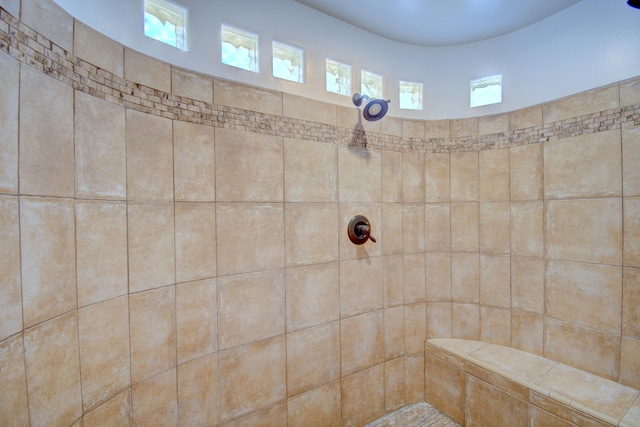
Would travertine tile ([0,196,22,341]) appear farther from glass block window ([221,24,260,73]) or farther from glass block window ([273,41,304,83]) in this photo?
glass block window ([273,41,304,83])

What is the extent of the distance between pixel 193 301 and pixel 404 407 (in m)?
1.83

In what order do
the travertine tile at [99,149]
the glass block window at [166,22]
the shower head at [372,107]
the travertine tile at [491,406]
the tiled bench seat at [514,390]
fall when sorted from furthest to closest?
the shower head at [372,107], the travertine tile at [491,406], the tiled bench seat at [514,390], the glass block window at [166,22], the travertine tile at [99,149]

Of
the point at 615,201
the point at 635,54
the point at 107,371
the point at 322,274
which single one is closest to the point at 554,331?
the point at 615,201

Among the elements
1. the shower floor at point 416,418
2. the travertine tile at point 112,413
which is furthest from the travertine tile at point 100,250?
the shower floor at point 416,418

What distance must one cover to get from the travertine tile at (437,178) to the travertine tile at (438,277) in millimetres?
460

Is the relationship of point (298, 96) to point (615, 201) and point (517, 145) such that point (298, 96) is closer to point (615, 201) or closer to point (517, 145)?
point (517, 145)

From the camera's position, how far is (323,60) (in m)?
1.91

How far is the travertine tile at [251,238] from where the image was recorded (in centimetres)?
156

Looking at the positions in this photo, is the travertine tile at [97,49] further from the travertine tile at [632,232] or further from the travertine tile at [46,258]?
the travertine tile at [632,232]

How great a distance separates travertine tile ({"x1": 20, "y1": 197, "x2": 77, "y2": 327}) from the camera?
35.2 inches

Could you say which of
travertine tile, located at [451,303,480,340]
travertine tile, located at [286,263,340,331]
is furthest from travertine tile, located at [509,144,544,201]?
travertine tile, located at [286,263,340,331]

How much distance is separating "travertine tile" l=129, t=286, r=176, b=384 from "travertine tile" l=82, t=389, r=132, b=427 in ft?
0.14

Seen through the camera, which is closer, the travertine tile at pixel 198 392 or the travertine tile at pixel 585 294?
the travertine tile at pixel 198 392

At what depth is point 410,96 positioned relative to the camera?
2346 mm
